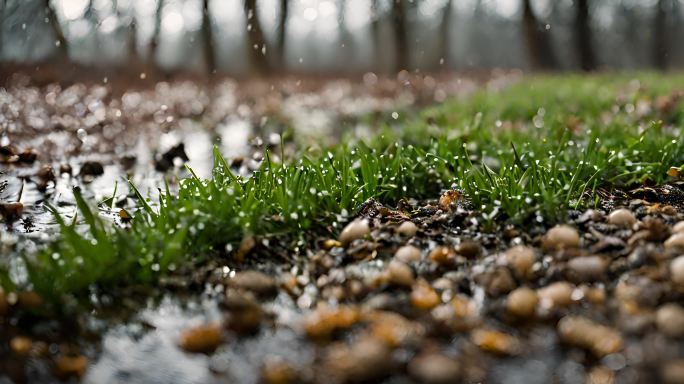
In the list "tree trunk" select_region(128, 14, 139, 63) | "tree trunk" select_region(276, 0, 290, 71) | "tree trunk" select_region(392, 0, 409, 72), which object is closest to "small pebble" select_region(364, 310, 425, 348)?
"tree trunk" select_region(276, 0, 290, 71)

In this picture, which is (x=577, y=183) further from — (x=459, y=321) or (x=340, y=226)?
(x=459, y=321)

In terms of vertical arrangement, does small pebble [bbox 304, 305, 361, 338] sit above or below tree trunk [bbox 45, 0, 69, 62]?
below

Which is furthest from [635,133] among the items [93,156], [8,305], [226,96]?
[226,96]

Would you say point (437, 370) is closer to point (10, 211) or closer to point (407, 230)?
point (407, 230)

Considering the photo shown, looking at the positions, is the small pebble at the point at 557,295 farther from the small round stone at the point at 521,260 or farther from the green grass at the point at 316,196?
the green grass at the point at 316,196

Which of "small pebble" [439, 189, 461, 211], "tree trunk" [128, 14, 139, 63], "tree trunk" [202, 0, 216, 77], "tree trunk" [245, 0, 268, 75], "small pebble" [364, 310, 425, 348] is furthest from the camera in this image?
"tree trunk" [128, 14, 139, 63]

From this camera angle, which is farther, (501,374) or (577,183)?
(577,183)

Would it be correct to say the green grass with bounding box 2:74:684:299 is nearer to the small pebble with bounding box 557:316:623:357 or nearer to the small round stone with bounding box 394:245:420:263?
the small round stone with bounding box 394:245:420:263

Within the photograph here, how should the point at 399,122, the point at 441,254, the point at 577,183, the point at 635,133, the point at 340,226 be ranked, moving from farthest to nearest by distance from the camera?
the point at 399,122
the point at 635,133
the point at 577,183
the point at 340,226
the point at 441,254
